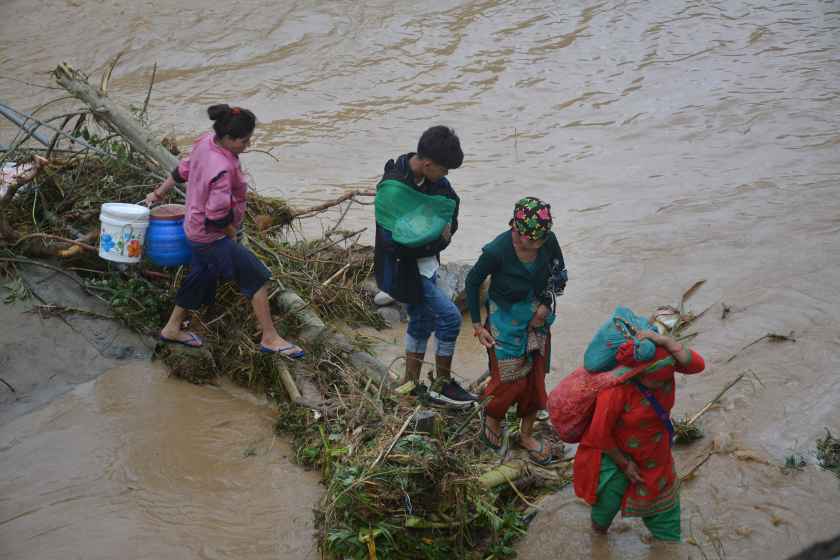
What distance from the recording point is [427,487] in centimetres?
355

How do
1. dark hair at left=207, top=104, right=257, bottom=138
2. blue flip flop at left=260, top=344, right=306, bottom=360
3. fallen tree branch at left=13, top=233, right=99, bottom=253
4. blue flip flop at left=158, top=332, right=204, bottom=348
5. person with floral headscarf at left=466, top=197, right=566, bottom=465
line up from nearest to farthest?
person with floral headscarf at left=466, top=197, right=566, bottom=465
dark hair at left=207, top=104, right=257, bottom=138
blue flip flop at left=260, top=344, right=306, bottom=360
blue flip flop at left=158, top=332, right=204, bottom=348
fallen tree branch at left=13, top=233, right=99, bottom=253

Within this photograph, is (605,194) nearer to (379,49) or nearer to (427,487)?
(427,487)

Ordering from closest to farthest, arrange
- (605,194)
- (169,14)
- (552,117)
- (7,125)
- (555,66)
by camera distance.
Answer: (605,194), (552,117), (7,125), (555,66), (169,14)

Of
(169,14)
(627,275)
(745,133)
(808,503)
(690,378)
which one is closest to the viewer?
(808,503)

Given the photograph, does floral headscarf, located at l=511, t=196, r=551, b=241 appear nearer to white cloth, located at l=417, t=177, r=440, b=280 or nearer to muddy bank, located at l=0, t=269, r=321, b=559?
white cloth, located at l=417, t=177, r=440, b=280

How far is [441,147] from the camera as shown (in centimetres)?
408

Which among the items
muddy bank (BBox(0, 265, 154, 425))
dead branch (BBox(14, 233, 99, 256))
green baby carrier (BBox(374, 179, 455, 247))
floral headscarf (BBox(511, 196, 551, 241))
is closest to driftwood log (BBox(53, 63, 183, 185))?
dead branch (BBox(14, 233, 99, 256))

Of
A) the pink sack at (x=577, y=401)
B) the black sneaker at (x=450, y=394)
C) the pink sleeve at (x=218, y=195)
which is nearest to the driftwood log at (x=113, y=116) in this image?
the pink sleeve at (x=218, y=195)

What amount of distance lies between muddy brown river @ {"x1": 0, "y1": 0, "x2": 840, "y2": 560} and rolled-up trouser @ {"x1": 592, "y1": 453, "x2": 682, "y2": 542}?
14cm

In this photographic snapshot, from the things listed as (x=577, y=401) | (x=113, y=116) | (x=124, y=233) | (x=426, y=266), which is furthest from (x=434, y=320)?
(x=113, y=116)

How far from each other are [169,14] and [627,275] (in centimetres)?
1267

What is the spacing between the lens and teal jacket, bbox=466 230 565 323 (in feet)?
13.4

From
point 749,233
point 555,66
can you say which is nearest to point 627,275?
point 749,233

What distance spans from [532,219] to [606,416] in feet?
3.36
